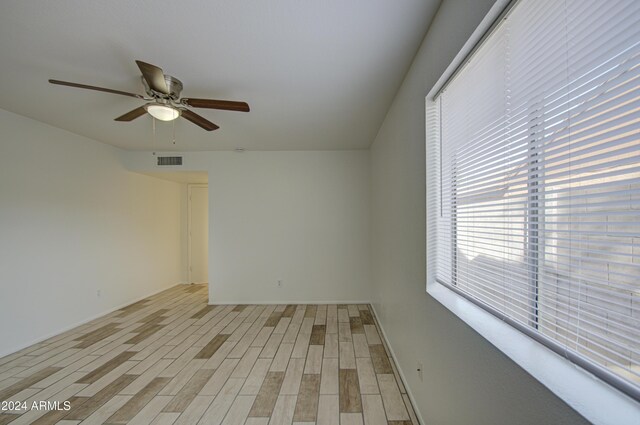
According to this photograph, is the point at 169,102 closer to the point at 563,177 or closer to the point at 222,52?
the point at 222,52

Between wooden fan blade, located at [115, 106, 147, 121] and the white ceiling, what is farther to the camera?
wooden fan blade, located at [115, 106, 147, 121]

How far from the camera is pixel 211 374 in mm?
2598

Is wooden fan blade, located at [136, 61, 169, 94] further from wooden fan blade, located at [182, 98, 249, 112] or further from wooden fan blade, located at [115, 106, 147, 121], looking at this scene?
wooden fan blade, located at [115, 106, 147, 121]

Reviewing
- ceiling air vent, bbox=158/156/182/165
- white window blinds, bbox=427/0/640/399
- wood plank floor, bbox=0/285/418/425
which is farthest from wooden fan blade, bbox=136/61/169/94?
ceiling air vent, bbox=158/156/182/165

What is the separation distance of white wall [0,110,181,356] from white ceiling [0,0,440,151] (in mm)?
534

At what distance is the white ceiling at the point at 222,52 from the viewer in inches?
61.6

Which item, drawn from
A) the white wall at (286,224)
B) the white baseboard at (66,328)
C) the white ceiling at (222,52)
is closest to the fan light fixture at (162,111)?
the white ceiling at (222,52)

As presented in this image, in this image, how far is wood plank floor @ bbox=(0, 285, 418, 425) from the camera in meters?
2.06

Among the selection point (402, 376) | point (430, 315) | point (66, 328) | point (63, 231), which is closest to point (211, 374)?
point (402, 376)

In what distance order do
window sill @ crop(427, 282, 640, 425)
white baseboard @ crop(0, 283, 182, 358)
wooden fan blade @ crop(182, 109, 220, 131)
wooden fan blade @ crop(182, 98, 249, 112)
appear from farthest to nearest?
white baseboard @ crop(0, 283, 182, 358), wooden fan blade @ crop(182, 109, 220, 131), wooden fan blade @ crop(182, 98, 249, 112), window sill @ crop(427, 282, 640, 425)

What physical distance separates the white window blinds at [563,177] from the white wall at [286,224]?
3445mm

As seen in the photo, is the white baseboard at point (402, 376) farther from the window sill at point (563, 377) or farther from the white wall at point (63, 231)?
the white wall at point (63, 231)

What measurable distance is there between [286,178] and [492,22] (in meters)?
3.94

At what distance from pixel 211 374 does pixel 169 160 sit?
3.60m
